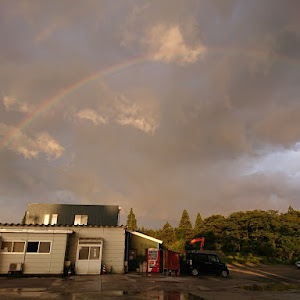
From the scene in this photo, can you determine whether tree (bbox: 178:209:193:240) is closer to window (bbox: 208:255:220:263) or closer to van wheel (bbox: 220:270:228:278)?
window (bbox: 208:255:220:263)

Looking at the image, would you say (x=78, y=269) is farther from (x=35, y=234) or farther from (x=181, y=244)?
(x=181, y=244)

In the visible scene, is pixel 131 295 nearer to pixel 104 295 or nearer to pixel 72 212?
pixel 104 295

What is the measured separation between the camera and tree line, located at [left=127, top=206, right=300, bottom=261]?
49.1 metres

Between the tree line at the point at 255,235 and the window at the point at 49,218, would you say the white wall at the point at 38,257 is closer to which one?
the window at the point at 49,218

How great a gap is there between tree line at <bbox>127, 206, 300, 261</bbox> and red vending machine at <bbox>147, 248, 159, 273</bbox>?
78.0 feet

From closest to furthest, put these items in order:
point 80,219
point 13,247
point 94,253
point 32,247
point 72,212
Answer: point 13,247 → point 32,247 → point 94,253 → point 80,219 → point 72,212

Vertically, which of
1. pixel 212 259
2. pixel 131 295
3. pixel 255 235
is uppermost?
pixel 255 235

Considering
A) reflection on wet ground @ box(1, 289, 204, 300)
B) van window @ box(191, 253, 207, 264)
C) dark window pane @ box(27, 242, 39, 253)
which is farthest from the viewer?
van window @ box(191, 253, 207, 264)

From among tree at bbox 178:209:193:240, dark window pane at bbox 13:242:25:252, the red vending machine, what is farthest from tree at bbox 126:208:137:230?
dark window pane at bbox 13:242:25:252

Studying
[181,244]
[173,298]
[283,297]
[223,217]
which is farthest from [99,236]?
[223,217]

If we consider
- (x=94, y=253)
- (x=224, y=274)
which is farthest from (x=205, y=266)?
(x=94, y=253)

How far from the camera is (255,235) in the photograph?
2051 inches

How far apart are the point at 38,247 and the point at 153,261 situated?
10.2 meters

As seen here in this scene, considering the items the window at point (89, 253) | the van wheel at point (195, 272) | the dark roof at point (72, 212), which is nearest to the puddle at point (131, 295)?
the window at point (89, 253)
